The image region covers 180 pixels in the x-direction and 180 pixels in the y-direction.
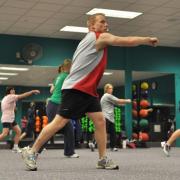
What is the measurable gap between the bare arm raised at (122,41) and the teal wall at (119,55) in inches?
310

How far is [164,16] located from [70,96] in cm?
620

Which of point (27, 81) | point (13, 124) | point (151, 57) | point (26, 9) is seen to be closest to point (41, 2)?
point (26, 9)

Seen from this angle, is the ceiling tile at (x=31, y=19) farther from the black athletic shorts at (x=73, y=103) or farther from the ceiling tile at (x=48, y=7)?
the black athletic shorts at (x=73, y=103)

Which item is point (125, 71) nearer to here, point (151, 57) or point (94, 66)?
point (151, 57)

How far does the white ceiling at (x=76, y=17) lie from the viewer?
8.27 metres

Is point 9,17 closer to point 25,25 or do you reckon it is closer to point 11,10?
point 11,10

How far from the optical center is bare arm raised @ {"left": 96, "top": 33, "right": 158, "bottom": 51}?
125 inches

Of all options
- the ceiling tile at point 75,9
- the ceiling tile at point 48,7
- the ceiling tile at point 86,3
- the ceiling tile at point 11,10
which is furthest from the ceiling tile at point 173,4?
the ceiling tile at point 11,10

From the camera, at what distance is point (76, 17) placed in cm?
930

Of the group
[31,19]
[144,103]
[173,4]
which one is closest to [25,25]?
[31,19]

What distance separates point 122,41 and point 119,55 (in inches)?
351

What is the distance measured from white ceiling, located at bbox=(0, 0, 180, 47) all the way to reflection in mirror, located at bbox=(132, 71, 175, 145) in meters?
1.69

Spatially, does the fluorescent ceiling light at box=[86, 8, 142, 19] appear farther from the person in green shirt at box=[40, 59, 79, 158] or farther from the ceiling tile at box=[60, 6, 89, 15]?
the person in green shirt at box=[40, 59, 79, 158]

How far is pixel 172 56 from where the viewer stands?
12.8 m
